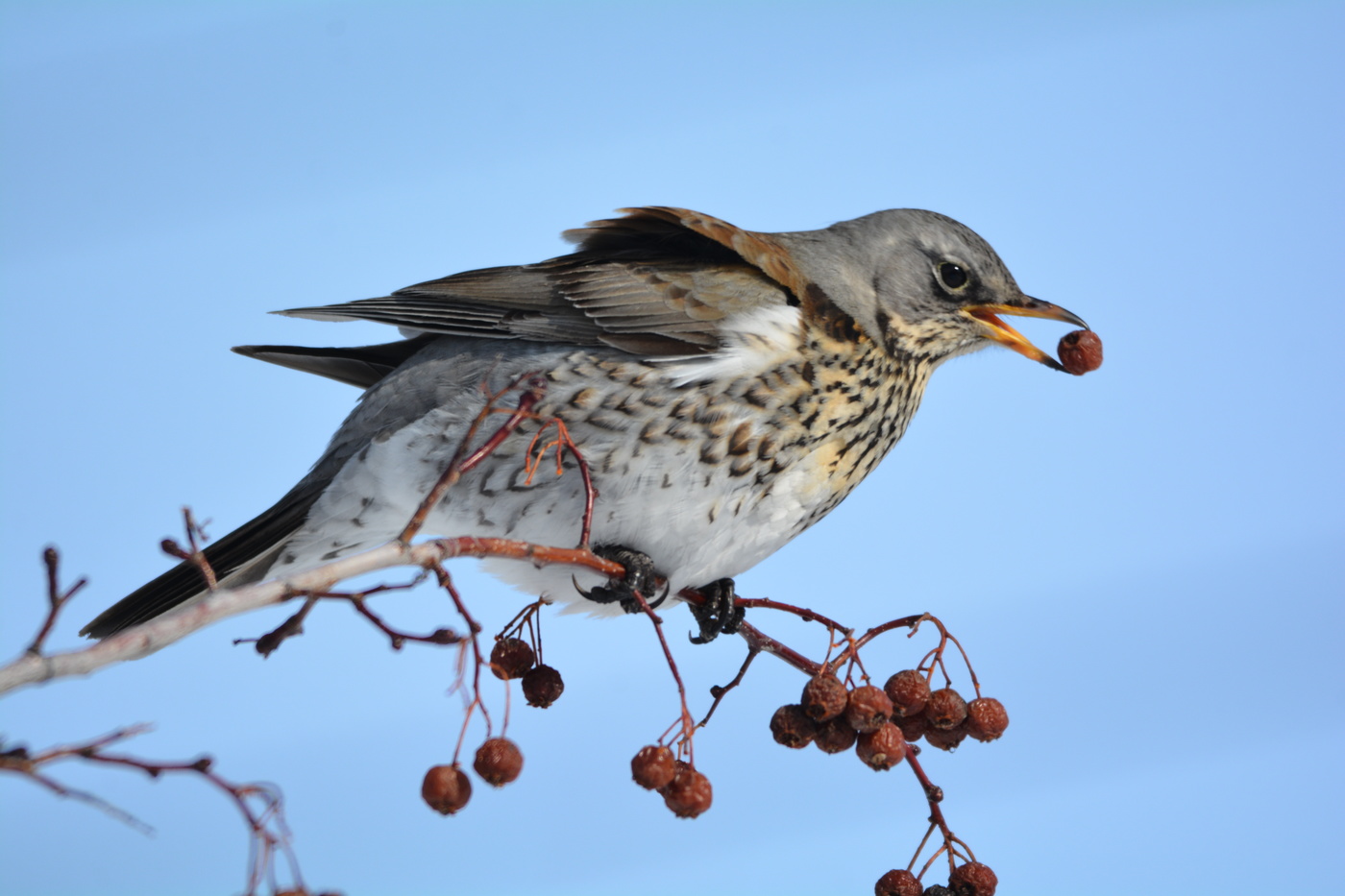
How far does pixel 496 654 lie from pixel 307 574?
1.73 ft

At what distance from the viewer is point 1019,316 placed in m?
1.72

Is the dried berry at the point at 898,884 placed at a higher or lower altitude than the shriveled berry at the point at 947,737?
lower

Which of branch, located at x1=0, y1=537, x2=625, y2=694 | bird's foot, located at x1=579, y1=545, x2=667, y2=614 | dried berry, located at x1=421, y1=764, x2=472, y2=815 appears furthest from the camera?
bird's foot, located at x1=579, y1=545, x2=667, y2=614

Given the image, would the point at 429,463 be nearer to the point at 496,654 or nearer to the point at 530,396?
the point at 496,654

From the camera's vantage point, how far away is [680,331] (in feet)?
5.15

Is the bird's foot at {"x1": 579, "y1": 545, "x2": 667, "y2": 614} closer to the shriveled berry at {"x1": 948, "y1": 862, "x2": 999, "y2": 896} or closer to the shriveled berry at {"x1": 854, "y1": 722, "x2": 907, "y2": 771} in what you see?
the shriveled berry at {"x1": 854, "y1": 722, "x2": 907, "y2": 771}

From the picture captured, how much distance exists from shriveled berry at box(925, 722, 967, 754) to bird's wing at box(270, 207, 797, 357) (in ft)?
1.91

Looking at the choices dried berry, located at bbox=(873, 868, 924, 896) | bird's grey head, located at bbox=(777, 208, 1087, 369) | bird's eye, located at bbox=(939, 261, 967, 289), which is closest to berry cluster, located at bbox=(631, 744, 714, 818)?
dried berry, located at bbox=(873, 868, 924, 896)

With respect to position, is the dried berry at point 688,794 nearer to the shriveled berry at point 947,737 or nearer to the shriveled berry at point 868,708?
the shriveled berry at point 868,708

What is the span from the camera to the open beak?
5.42ft

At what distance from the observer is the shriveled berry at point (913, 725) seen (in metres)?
1.27

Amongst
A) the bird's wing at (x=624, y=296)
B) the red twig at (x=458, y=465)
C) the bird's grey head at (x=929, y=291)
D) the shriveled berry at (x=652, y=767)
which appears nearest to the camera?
the red twig at (x=458, y=465)

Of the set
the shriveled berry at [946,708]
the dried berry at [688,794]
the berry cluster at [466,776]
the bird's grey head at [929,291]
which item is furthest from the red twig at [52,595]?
the bird's grey head at [929,291]

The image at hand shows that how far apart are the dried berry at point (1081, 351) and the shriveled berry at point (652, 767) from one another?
2.84ft
